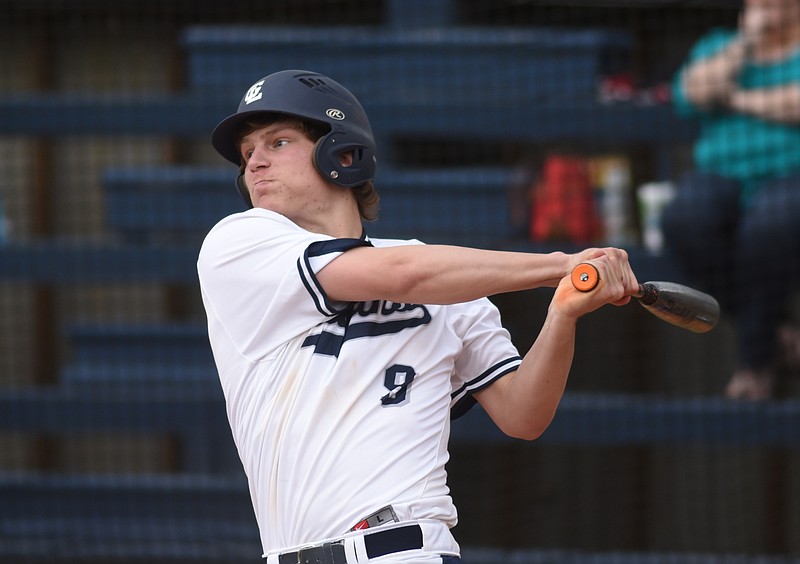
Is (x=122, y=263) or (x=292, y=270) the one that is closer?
(x=292, y=270)

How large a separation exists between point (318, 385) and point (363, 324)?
15 cm

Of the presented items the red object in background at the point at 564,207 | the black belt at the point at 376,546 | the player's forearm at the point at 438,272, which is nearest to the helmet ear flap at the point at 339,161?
the player's forearm at the point at 438,272

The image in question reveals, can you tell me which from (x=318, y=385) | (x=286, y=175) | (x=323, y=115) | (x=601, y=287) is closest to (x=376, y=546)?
(x=318, y=385)

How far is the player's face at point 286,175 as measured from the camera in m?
2.45

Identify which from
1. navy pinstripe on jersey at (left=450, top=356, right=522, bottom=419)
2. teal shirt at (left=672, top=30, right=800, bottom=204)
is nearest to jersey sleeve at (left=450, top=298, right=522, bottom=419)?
navy pinstripe on jersey at (left=450, top=356, right=522, bottom=419)

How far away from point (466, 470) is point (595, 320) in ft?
2.84

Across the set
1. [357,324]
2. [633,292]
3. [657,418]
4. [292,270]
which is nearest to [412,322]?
[357,324]

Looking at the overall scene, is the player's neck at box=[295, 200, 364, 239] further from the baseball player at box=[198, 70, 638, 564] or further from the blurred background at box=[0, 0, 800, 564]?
the blurred background at box=[0, 0, 800, 564]

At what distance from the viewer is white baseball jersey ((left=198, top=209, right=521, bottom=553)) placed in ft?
7.52

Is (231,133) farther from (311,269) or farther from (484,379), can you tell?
(484,379)

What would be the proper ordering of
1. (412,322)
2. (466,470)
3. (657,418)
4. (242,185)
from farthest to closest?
(466,470) → (657,418) → (242,185) → (412,322)

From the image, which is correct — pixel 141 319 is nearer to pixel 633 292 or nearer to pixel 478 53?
pixel 478 53

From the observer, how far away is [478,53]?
5.04m

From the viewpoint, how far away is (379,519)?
7.42ft
